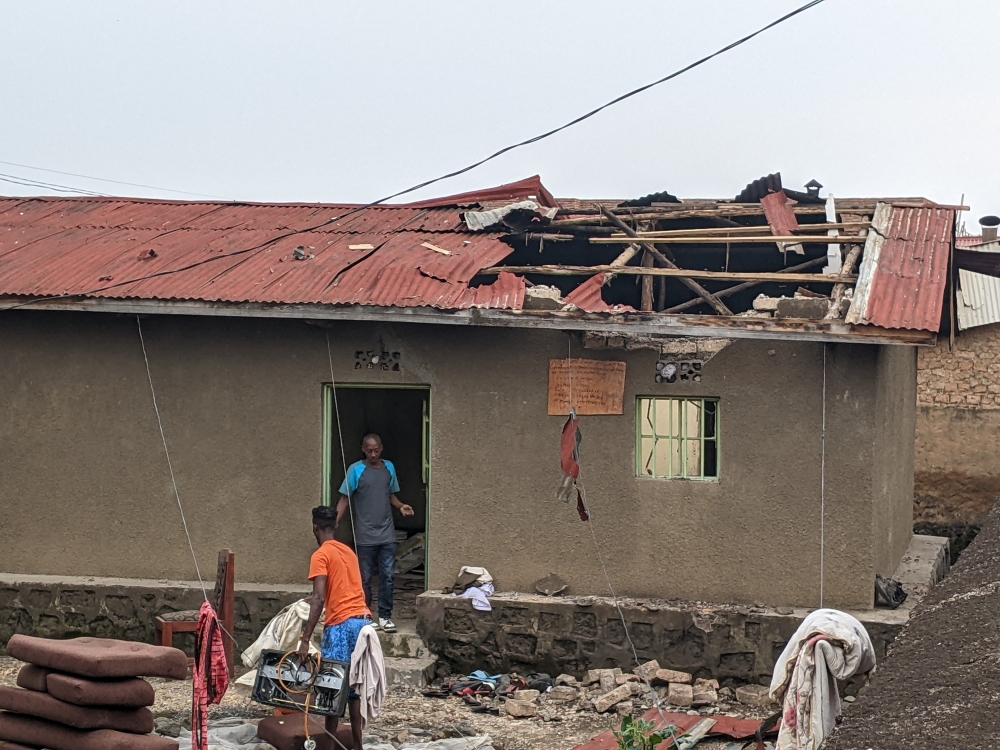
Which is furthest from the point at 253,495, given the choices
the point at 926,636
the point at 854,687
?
the point at 926,636

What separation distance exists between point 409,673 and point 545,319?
2966 millimetres

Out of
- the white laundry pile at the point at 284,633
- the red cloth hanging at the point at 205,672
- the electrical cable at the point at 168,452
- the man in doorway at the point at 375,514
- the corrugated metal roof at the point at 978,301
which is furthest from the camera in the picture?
the corrugated metal roof at the point at 978,301

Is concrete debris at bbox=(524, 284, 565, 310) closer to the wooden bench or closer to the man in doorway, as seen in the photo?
the man in doorway

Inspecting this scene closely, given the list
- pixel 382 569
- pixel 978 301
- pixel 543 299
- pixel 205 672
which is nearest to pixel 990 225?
pixel 978 301

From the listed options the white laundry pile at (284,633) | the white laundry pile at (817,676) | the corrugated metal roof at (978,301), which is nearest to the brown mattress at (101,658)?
the white laundry pile at (284,633)

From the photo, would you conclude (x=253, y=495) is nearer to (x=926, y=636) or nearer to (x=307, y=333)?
(x=307, y=333)

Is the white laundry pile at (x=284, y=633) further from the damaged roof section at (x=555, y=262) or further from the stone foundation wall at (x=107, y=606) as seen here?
the damaged roof section at (x=555, y=262)

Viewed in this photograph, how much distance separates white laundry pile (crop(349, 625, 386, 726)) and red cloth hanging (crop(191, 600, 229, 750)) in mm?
820

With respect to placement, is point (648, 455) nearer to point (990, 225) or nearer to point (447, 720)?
point (447, 720)

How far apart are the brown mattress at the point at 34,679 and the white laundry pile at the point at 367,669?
5.98 feet

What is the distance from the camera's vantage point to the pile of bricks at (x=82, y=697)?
7.09 metres

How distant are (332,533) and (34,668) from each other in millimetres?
1950

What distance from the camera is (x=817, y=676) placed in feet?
21.3

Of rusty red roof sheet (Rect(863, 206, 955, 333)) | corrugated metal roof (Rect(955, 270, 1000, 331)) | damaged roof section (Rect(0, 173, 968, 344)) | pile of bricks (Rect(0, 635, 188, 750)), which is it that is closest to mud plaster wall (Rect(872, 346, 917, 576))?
rusty red roof sheet (Rect(863, 206, 955, 333))
